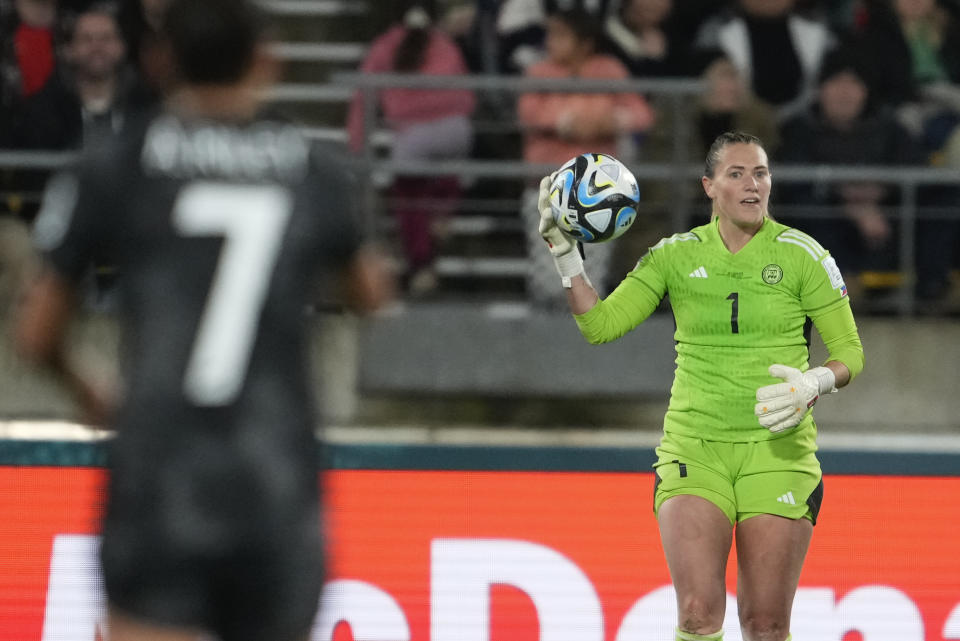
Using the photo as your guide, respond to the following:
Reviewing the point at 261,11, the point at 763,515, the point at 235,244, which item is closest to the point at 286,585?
the point at 235,244

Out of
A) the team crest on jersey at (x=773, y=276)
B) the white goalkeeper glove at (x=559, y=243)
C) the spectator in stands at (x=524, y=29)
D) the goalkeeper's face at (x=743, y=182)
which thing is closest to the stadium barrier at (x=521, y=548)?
the white goalkeeper glove at (x=559, y=243)

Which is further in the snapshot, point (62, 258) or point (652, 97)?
point (652, 97)

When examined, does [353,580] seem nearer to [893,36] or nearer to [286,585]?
[286,585]

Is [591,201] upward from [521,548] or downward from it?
upward

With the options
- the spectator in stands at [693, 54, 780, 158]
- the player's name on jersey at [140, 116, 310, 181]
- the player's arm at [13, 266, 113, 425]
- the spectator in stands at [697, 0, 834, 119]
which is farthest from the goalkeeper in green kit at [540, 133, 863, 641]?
the spectator in stands at [697, 0, 834, 119]

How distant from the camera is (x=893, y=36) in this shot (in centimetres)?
872

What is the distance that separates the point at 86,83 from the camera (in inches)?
330

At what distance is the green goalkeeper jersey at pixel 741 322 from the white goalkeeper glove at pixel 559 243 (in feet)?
0.49

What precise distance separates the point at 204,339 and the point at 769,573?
273cm

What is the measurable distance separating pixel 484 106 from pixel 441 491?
3924mm

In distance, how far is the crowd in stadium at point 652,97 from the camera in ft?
27.3

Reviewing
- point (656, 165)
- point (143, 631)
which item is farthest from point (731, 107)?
point (143, 631)

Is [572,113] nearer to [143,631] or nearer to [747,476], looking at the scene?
[747,476]

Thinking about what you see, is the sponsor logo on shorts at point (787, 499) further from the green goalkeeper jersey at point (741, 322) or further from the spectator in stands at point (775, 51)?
the spectator in stands at point (775, 51)
